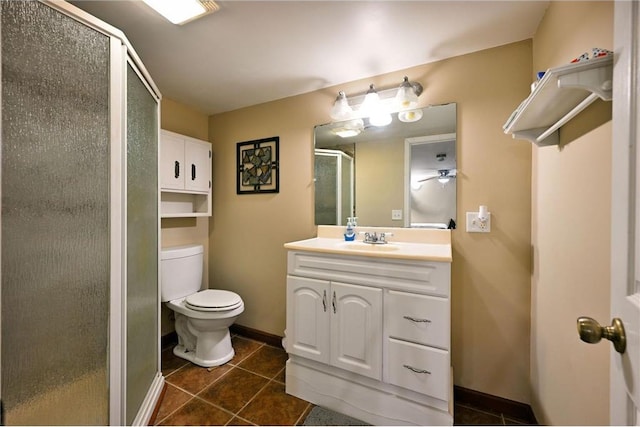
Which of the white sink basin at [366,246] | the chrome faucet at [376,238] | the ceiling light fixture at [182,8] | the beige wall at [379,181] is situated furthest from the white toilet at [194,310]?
the ceiling light fixture at [182,8]

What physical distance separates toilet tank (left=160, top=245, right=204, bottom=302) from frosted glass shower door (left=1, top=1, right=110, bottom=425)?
38.6 inches

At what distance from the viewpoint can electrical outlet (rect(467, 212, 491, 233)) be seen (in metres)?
1.50

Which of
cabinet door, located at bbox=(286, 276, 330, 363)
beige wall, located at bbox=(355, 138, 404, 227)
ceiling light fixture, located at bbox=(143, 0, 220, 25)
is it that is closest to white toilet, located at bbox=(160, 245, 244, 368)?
cabinet door, located at bbox=(286, 276, 330, 363)

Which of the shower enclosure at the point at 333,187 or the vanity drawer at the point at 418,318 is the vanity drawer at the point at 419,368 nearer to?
the vanity drawer at the point at 418,318

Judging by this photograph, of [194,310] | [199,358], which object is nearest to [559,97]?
[194,310]

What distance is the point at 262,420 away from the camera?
54.9 inches

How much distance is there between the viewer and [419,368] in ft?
4.13

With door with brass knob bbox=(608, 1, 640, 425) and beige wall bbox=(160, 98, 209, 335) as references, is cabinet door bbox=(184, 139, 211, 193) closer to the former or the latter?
beige wall bbox=(160, 98, 209, 335)

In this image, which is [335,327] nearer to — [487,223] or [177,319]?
[487,223]

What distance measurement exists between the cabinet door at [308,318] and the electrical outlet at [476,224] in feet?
3.05

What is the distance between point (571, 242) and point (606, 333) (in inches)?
24.5

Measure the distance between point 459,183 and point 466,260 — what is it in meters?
0.48

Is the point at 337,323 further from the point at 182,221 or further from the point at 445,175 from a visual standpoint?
the point at 182,221

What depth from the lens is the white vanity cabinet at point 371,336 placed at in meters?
1.24
